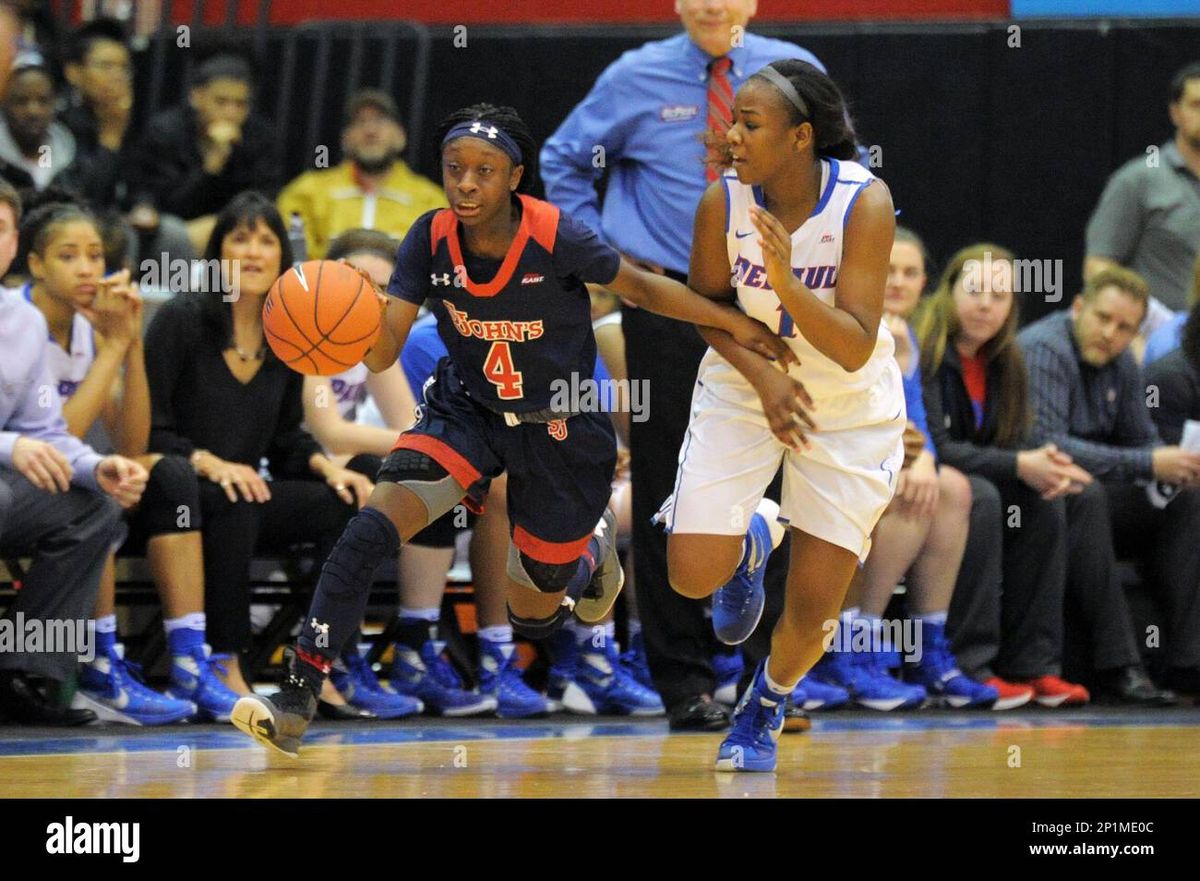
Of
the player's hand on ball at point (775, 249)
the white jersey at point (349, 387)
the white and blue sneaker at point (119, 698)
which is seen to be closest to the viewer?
the player's hand on ball at point (775, 249)

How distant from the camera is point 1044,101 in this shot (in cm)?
878

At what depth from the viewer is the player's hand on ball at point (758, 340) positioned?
4.66 meters

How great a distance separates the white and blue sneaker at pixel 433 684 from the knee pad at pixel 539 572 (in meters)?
1.15

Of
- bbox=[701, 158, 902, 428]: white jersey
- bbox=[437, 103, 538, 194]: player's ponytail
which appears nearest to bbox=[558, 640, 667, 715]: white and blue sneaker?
bbox=[701, 158, 902, 428]: white jersey

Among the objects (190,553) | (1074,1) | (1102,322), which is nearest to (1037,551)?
(1102,322)

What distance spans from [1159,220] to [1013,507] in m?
1.93

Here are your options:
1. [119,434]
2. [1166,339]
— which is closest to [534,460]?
[119,434]

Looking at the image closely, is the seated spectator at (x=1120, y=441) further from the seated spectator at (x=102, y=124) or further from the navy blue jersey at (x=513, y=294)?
the seated spectator at (x=102, y=124)

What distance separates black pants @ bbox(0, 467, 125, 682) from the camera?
551 centimetres

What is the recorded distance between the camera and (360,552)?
454cm

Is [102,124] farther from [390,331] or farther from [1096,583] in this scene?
[1096,583]

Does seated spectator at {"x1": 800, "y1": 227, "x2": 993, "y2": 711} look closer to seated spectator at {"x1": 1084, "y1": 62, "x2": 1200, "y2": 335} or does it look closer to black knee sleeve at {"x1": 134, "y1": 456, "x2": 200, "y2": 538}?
seated spectator at {"x1": 1084, "y1": 62, "x2": 1200, "y2": 335}

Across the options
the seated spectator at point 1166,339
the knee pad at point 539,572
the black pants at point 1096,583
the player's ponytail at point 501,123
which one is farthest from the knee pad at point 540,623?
the seated spectator at point 1166,339
